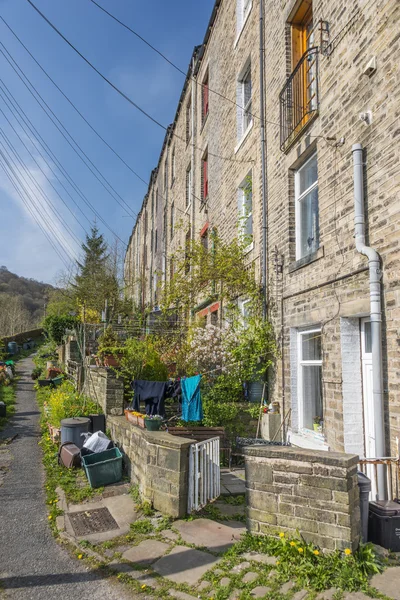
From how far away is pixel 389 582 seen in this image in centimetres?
394

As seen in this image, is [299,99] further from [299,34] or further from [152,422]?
[152,422]

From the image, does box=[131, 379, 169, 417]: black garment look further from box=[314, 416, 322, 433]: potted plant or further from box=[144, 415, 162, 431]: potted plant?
box=[314, 416, 322, 433]: potted plant

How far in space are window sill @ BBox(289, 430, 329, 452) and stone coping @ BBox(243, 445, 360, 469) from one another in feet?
8.51

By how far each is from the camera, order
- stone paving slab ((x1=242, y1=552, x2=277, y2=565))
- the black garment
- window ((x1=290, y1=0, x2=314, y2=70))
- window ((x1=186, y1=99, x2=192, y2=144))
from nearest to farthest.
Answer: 1. stone paving slab ((x1=242, y1=552, x2=277, y2=565))
2. window ((x1=290, y1=0, x2=314, y2=70))
3. the black garment
4. window ((x1=186, y1=99, x2=192, y2=144))

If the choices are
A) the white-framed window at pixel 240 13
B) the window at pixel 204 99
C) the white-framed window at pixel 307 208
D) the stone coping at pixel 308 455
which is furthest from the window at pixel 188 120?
the stone coping at pixel 308 455

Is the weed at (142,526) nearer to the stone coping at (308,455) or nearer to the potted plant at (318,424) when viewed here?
the stone coping at (308,455)

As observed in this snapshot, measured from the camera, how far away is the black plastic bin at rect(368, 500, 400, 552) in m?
4.54

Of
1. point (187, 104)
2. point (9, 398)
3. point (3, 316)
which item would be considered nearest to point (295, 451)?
point (9, 398)

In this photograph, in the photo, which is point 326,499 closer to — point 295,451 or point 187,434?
point 295,451

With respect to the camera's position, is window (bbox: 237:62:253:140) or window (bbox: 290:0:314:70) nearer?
window (bbox: 290:0:314:70)

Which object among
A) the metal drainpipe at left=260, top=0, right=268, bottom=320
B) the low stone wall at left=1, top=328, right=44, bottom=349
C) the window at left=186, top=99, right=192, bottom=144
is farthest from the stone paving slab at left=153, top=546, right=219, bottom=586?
the low stone wall at left=1, top=328, right=44, bottom=349

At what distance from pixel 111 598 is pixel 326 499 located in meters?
2.25

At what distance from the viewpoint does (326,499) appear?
4422mm

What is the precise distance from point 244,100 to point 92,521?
445 inches
